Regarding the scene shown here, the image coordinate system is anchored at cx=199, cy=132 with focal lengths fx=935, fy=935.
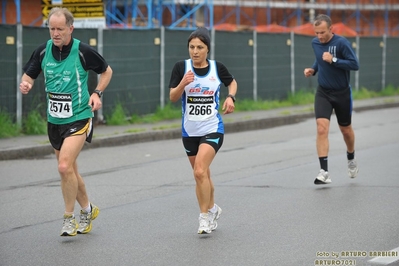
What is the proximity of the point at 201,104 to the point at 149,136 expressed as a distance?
985cm

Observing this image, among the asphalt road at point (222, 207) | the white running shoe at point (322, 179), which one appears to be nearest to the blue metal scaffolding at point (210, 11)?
the asphalt road at point (222, 207)

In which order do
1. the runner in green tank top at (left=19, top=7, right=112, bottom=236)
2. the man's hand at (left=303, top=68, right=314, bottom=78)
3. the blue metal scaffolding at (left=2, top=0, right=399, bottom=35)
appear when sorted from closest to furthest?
the runner in green tank top at (left=19, top=7, right=112, bottom=236)
the man's hand at (left=303, top=68, right=314, bottom=78)
the blue metal scaffolding at (left=2, top=0, right=399, bottom=35)

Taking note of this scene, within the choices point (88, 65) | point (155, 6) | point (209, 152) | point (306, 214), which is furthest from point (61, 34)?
point (155, 6)

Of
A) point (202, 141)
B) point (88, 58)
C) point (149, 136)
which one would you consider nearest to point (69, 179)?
point (88, 58)

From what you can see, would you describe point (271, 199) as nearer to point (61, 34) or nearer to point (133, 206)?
point (133, 206)

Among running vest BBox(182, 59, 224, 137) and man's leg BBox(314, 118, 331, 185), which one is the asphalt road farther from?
running vest BBox(182, 59, 224, 137)

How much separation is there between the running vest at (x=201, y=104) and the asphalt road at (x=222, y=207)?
3.03 ft

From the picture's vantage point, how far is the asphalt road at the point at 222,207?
287 inches

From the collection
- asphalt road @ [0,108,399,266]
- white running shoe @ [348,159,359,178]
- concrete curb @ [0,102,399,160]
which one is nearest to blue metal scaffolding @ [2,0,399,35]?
concrete curb @ [0,102,399,160]

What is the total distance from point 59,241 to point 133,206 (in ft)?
6.44

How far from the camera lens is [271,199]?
10.1m

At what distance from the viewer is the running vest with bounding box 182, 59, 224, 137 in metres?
8.23

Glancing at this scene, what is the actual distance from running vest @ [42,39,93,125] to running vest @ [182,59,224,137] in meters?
0.92

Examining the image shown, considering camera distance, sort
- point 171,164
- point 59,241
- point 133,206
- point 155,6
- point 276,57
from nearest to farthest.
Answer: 1. point 59,241
2. point 133,206
3. point 171,164
4. point 276,57
5. point 155,6
